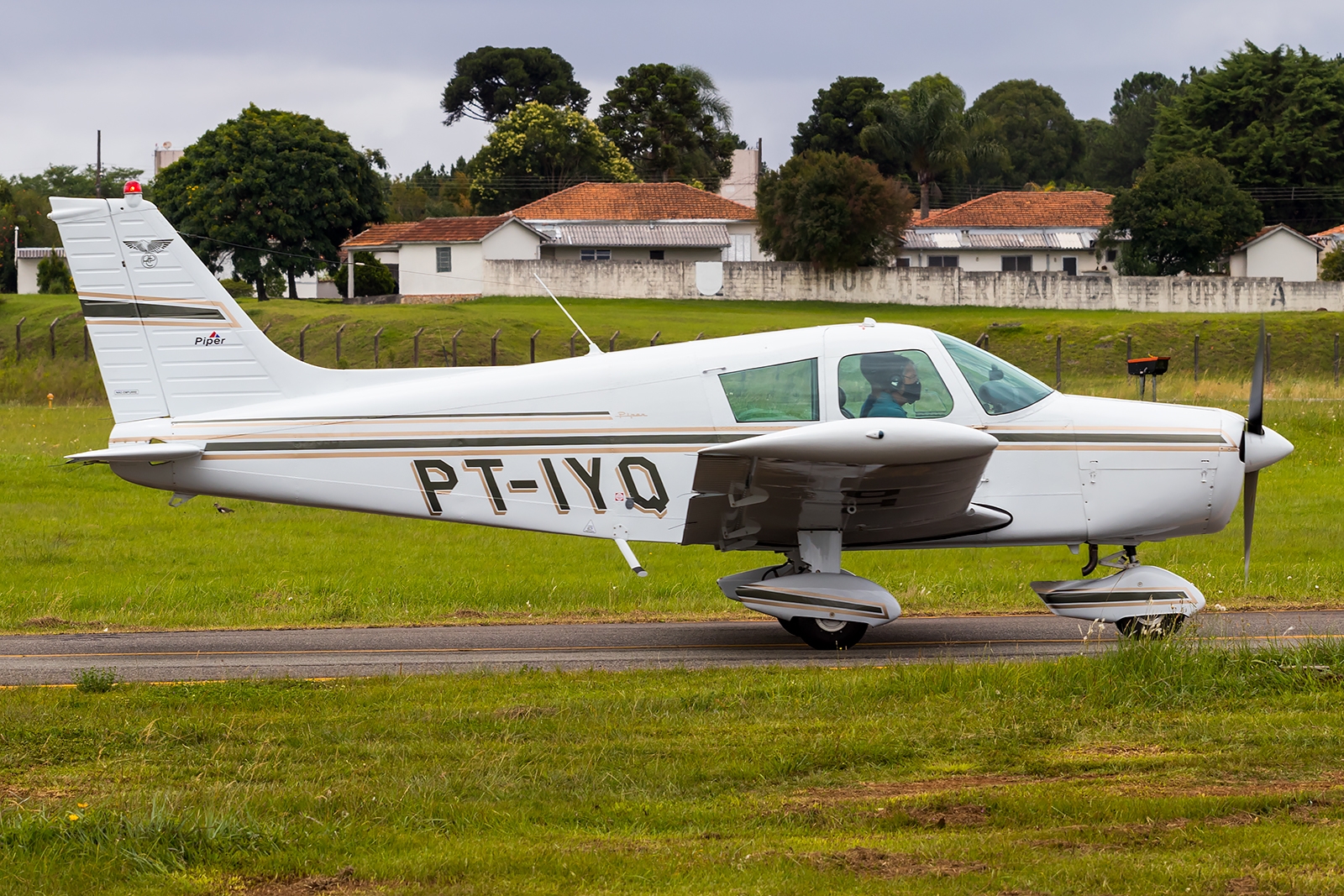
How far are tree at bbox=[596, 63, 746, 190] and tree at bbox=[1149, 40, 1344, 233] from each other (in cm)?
3066

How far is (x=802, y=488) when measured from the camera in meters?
9.80

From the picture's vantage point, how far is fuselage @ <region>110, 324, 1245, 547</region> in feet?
33.7

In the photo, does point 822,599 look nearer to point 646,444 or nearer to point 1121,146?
point 646,444

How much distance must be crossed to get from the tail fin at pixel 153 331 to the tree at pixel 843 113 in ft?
282

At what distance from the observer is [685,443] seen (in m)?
10.3

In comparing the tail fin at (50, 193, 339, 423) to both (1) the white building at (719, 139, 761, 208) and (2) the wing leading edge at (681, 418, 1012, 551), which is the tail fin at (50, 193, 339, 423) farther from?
(1) the white building at (719, 139, 761, 208)

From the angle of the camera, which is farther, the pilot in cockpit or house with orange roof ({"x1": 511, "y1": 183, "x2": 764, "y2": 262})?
house with orange roof ({"x1": 511, "y1": 183, "x2": 764, "y2": 262})

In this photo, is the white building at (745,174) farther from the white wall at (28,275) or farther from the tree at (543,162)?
the white wall at (28,275)

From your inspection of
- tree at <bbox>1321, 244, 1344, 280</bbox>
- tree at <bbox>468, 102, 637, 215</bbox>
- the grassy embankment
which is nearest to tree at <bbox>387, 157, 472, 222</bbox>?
tree at <bbox>468, 102, 637, 215</bbox>

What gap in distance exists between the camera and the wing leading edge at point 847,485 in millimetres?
9055

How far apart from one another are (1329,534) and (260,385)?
13.5m

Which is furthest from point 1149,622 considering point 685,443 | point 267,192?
point 267,192

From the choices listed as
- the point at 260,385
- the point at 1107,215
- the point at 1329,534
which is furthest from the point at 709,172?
the point at 260,385

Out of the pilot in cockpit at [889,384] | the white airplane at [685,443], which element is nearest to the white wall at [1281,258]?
the white airplane at [685,443]
